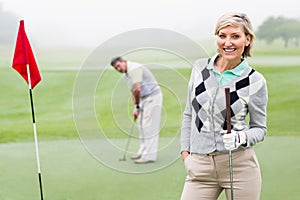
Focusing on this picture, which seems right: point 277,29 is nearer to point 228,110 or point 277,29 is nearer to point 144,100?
point 144,100

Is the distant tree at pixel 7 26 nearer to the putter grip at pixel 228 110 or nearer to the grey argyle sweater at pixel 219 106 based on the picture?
the grey argyle sweater at pixel 219 106

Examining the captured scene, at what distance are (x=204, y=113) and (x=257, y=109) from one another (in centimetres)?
17

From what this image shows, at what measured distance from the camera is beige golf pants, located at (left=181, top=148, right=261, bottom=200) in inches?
72.4

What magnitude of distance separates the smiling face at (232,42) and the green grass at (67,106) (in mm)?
3516

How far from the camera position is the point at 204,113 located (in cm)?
183

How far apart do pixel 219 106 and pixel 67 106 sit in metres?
6.63

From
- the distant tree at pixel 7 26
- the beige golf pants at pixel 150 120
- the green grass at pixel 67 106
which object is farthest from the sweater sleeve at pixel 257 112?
the distant tree at pixel 7 26

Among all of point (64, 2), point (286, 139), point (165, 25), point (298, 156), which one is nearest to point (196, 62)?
point (298, 156)

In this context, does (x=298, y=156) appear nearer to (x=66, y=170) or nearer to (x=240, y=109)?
(x=66, y=170)

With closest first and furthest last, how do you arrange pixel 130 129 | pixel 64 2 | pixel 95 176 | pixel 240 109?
pixel 240 109 < pixel 95 176 < pixel 130 129 < pixel 64 2

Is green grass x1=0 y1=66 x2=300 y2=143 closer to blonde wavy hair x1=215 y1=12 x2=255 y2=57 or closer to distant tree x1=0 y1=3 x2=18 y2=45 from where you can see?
distant tree x1=0 y1=3 x2=18 y2=45

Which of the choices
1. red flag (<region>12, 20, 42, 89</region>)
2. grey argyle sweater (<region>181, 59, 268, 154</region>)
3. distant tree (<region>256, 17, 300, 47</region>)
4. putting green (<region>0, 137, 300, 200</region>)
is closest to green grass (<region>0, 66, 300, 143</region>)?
putting green (<region>0, 137, 300, 200</region>)

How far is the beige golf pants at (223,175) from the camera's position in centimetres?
184

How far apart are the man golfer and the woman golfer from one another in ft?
6.87
